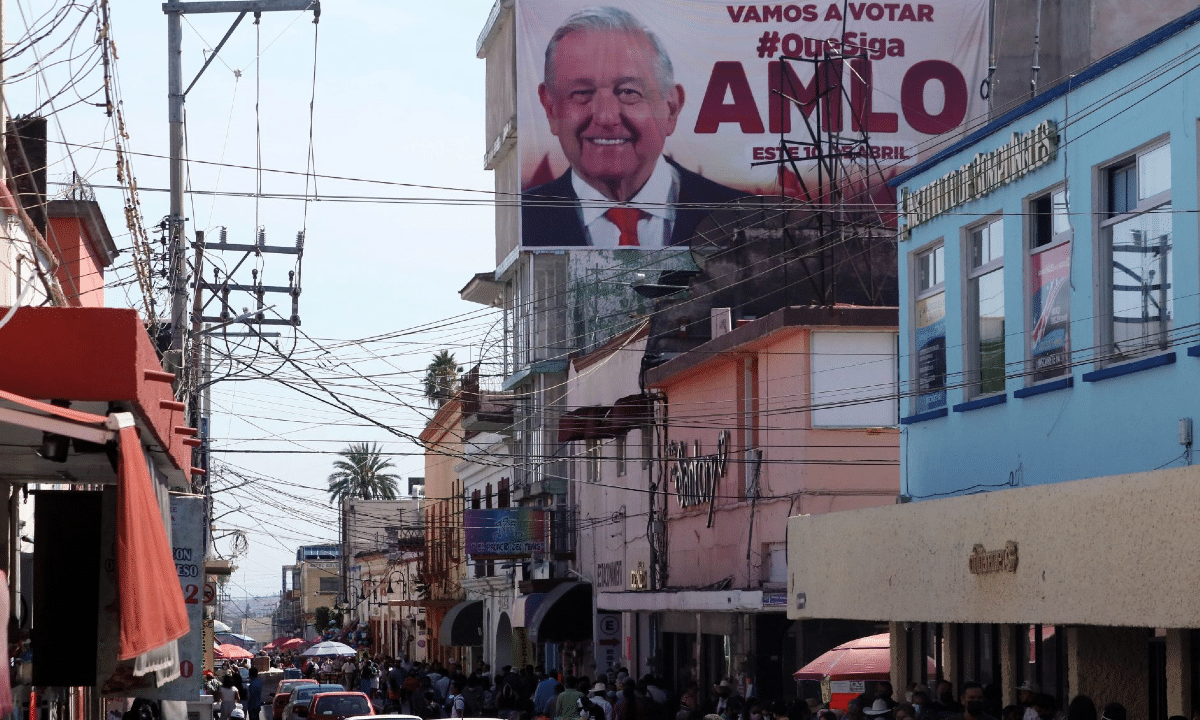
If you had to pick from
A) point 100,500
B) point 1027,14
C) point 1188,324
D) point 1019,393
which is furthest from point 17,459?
point 1027,14

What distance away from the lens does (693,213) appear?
47562 millimetres

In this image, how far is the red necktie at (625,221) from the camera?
155 ft

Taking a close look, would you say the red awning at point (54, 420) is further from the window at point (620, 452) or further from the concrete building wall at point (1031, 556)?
the window at point (620, 452)


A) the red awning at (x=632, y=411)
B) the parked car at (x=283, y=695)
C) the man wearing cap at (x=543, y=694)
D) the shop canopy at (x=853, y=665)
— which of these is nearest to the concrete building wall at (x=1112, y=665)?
the shop canopy at (x=853, y=665)

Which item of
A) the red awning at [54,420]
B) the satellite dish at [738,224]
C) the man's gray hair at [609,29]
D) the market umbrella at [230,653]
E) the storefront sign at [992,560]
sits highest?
the man's gray hair at [609,29]

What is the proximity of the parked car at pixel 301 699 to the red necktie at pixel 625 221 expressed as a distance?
54.1 ft

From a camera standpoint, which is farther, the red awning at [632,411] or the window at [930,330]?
the red awning at [632,411]

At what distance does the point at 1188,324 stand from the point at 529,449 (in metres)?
35.5

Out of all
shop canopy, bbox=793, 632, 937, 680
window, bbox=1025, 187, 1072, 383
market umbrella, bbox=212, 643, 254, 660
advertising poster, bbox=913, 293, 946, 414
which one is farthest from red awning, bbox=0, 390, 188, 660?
market umbrella, bbox=212, 643, 254, 660

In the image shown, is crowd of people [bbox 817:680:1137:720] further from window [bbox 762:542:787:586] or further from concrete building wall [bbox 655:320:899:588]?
window [bbox 762:542:787:586]

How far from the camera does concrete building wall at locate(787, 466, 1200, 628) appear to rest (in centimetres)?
1284

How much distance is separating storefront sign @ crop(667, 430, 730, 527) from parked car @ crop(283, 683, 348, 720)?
7756 mm

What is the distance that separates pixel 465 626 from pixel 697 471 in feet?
81.2

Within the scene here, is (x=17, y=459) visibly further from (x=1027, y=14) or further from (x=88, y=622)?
(x=1027, y=14)
